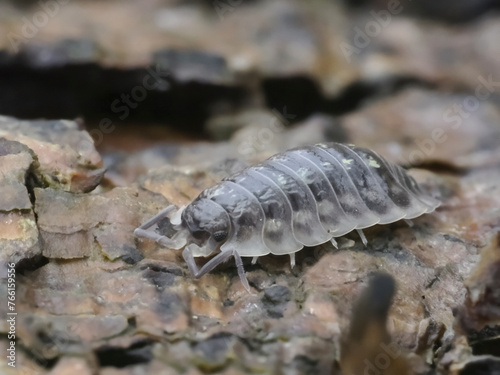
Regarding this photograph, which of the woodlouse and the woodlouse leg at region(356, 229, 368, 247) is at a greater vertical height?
the woodlouse

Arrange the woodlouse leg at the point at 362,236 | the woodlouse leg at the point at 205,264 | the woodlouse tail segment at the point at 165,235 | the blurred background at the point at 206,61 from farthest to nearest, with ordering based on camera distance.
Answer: the blurred background at the point at 206,61, the woodlouse leg at the point at 362,236, the woodlouse tail segment at the point at 165,235, the woodlouse leg at the point at 205,264

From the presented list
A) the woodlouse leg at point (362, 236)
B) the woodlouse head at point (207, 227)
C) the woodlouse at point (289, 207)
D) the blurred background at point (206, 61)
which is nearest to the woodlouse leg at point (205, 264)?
the woodlouse at point (289, 207)

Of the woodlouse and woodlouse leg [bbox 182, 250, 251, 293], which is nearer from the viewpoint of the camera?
woodlouse leg [bbox 182, 250, 251, 293]

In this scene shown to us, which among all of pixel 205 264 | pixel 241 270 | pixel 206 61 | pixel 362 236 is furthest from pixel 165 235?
pixel 206 61

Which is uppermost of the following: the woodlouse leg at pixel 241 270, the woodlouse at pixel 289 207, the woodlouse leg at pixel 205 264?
the woodlouse at pixel 289 207

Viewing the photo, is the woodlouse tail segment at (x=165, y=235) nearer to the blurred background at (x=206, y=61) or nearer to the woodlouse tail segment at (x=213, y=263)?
the woodlouse tail segment at (x=213, y=263)

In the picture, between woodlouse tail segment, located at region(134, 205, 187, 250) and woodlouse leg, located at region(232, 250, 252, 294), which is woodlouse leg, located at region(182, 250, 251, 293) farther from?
woodlouse tail segment, located at region(134, 205, 187, 250)

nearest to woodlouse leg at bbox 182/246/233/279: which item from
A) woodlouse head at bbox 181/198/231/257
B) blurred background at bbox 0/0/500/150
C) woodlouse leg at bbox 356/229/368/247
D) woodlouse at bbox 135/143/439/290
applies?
woodlouse at bbox 135/143/439/290

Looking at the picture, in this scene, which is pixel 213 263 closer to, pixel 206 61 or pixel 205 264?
pixel 205 264

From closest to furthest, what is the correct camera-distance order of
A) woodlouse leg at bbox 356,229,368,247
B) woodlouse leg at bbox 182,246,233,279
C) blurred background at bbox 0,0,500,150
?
woodlouse leg at bbox 182,246,233,279
woodlouse leg at bbox 356,229,368,247
blurred background at bbox 0,0,500,150
